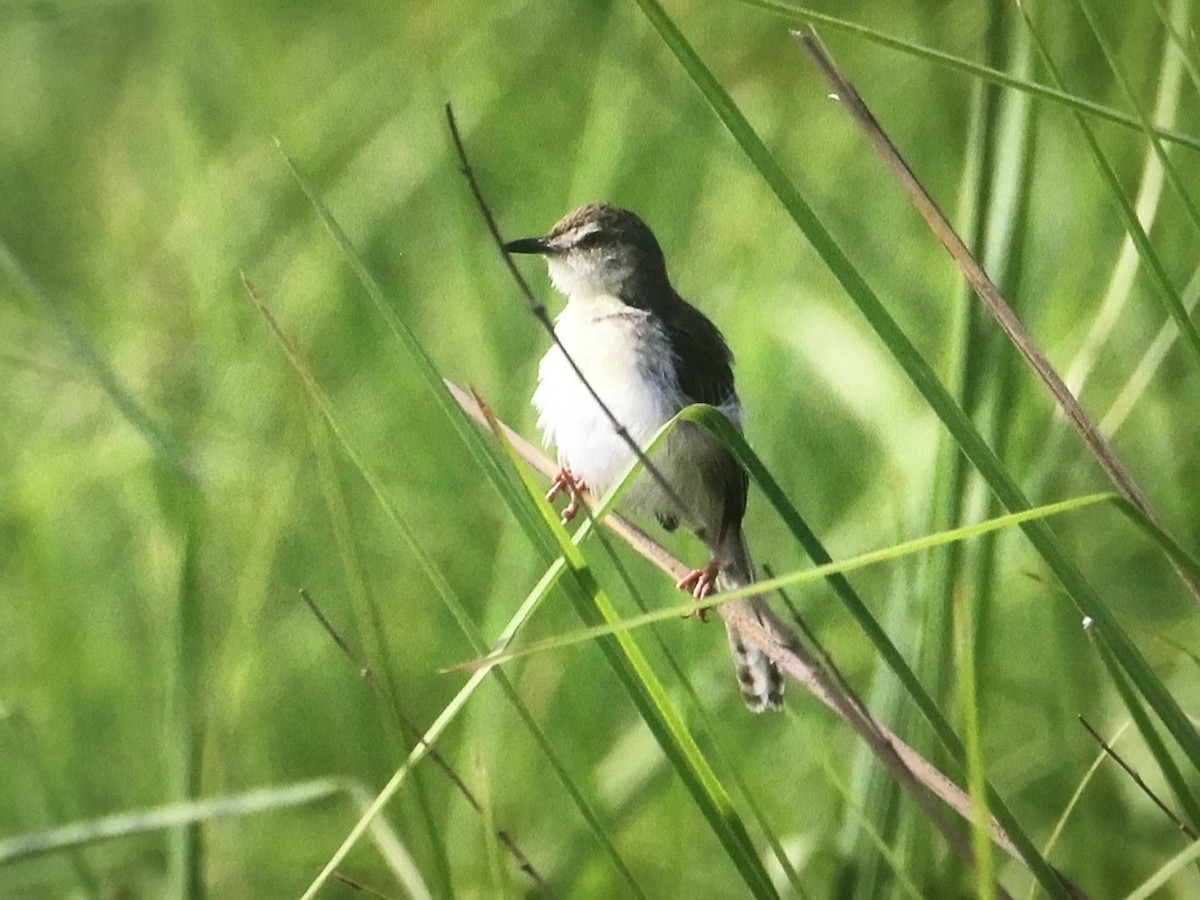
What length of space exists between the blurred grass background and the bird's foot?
148 millimetres

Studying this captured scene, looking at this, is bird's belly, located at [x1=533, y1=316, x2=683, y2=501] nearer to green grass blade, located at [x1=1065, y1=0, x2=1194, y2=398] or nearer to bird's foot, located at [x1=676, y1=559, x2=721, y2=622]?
bird's foot, located at [x1=676, y1=559, x2=721, y2=622]

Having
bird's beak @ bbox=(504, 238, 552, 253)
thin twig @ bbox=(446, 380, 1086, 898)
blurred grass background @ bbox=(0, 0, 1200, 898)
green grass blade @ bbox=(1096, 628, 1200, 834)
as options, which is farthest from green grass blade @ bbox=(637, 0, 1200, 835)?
bird's beak @ bbox=(504, 238, 552, 253)

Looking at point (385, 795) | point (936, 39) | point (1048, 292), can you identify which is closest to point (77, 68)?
point (936, 39)

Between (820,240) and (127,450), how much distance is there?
1288 mm

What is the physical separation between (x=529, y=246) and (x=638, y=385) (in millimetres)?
176

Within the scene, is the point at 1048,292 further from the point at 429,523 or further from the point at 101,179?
the point at 101,179

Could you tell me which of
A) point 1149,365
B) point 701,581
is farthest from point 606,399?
point 1149,365

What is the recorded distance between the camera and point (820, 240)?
2.42ft

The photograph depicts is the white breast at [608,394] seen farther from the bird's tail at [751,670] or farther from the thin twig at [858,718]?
the thin twig at [858,718]

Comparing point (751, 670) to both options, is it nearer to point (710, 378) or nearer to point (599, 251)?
point (710, 378)

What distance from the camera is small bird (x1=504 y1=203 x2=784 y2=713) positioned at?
4.50 ft

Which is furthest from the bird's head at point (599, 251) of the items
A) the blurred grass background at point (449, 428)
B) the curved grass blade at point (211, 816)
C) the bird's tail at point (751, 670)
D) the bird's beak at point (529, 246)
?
the curved grass blade at point (211, 816)

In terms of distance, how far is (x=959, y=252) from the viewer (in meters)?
0.81

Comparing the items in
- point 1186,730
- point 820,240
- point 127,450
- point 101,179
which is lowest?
point 1186,730
